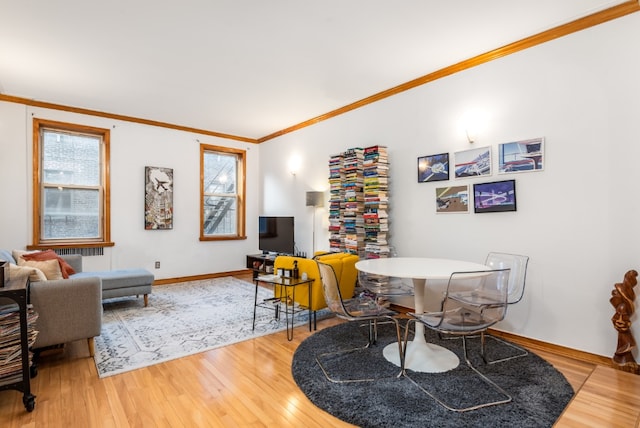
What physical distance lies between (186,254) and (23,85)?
317 cm

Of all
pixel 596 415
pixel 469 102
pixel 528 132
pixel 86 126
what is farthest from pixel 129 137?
pixel 596 415

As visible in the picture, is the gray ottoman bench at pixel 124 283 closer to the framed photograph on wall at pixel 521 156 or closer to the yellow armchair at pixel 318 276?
the yellow armchair at pixel 318 276

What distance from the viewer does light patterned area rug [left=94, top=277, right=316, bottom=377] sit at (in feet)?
9.11

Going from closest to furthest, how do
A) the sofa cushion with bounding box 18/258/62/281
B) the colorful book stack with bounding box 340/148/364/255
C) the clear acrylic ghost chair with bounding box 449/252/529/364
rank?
1. the clear acrylic ghost chair with bounding box 449/252/529/364
2. the sofa cushion with bounding box 18/258/62/281
3. the colorful book stack with bounding box 340/148/364/255

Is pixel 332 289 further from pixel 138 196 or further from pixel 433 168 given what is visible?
pixel 138 196

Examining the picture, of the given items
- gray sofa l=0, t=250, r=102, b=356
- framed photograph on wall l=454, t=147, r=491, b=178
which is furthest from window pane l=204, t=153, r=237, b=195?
framed photograph on wall l=454, t=147, r=491, b=178

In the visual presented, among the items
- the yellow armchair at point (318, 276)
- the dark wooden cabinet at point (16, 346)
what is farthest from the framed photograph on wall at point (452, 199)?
the dark wooden cabinet at point (16, 346)

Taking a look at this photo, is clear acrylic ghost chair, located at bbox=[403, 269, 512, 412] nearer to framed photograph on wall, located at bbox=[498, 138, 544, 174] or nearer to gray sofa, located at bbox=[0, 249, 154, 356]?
framed photograph on wall, located at bbox=[498, 138, 544, 174]

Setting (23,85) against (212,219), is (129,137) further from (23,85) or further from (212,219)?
(212,219)

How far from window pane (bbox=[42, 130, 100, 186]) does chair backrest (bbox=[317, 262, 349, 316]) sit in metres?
4.40

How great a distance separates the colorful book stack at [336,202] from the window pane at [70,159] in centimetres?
366

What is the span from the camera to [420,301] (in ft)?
8.68

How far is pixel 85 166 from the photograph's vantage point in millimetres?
5043

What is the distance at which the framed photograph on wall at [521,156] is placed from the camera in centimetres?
292
